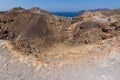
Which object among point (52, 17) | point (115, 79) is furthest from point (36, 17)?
point (115, 79)

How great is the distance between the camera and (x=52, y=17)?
52.0 m

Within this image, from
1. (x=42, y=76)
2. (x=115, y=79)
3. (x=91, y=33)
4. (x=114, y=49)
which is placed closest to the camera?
(x=115, y=79)

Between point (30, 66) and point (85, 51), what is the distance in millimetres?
3355

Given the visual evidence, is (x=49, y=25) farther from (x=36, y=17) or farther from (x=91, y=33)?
(x=91, y=33)

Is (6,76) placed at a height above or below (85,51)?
below

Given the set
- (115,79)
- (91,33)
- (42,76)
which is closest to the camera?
(115,79)

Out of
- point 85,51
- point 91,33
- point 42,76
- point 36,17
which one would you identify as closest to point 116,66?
point 85,51

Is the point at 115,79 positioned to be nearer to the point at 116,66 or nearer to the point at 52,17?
the point at 116,66

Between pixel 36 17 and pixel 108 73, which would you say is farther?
pixel 36 17

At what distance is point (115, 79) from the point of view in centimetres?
1329

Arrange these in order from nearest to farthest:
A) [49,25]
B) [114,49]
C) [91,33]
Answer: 1. [114,49]
2. [91,33]
3. [49,25]

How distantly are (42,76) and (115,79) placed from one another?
3.79 metres

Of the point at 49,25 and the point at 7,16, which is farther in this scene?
the point at 7,16

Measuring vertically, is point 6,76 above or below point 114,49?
below
